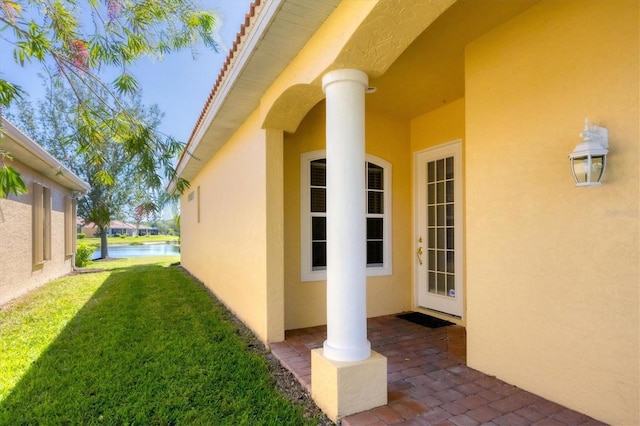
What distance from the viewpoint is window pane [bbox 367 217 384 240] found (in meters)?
5.80

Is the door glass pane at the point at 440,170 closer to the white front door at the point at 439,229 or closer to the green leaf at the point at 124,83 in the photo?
the white front door at the point at 439,229

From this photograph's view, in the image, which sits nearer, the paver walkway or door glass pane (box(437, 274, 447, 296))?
the paver walkway

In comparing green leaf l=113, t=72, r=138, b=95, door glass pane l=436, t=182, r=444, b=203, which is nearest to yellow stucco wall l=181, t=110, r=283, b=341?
green leaf l=113, t=72, r=138, b=95

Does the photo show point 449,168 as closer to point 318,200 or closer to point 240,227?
point 318,200

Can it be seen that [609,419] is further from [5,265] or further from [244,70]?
[5,265]

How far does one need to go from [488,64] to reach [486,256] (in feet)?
6.47

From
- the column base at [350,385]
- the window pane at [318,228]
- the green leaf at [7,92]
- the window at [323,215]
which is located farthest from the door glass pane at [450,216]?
the green leaf at [7,92]

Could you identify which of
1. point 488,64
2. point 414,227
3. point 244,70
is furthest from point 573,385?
point 244,70

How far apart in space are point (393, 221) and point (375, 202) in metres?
0.46

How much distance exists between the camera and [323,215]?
18.0 ft

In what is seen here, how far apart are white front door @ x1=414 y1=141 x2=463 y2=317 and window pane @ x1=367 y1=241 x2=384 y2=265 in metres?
0.66

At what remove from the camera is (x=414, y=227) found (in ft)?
19.7

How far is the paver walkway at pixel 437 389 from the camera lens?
270 centimetres

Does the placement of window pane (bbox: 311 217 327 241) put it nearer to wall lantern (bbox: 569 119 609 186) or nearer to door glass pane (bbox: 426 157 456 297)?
door glass pane (bbox: 426 157 456 297)
